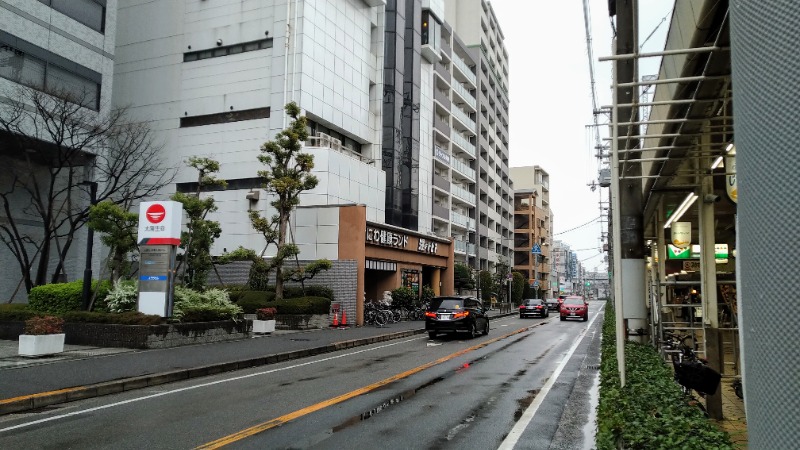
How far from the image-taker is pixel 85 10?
31.6m

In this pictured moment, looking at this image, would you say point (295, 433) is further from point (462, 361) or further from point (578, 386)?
point (462, 361)

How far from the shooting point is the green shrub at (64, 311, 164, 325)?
1634cm

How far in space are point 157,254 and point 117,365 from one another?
5862mm

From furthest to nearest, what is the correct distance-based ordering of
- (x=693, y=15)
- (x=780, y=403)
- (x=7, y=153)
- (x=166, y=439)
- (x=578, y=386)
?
(x=7, y=153) < (x=578, y=386) < (x=166, y=439) < (x=693, y=15) < (x=780, y=403)

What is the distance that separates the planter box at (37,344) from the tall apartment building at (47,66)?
49.2 feet

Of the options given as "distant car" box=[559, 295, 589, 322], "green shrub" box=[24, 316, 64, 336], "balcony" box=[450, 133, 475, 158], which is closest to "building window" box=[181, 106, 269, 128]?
"green shrub" box=[24, 316, 64, 336]

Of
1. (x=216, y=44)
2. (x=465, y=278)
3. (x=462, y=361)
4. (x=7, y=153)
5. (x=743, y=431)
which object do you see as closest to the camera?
(x=743, y=431)

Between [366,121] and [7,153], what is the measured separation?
21307mm

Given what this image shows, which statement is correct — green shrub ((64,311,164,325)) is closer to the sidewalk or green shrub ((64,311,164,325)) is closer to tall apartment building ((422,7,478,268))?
the sidewalk

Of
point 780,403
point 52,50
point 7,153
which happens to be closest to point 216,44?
point 52,50

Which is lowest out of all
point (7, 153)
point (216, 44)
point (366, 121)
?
point (7, 153)

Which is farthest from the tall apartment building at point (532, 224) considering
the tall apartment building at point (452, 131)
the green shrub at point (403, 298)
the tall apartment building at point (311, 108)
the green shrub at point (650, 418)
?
the green shrub at point (650, 418)

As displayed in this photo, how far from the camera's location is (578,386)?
11750mm

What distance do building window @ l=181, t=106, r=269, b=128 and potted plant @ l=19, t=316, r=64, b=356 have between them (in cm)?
2205
